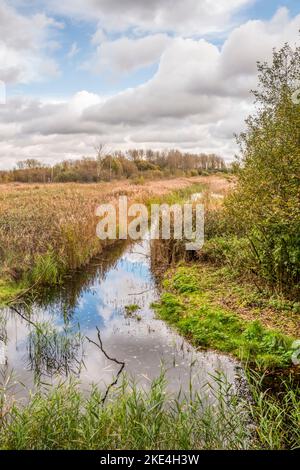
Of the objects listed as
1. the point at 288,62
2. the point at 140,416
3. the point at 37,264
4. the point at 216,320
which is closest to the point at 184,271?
the point at 216,320

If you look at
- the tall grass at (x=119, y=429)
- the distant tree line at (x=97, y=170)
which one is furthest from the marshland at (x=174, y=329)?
the distant tree line at (x=97, y=170)

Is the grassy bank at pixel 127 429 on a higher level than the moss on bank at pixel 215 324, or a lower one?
higher

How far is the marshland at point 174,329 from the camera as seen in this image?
3.53m

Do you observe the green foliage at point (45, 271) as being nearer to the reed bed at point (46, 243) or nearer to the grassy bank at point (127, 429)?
the reed bed at point (46, 243)

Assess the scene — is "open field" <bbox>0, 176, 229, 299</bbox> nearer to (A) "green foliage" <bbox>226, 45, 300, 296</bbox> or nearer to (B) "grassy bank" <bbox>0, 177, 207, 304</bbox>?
(B) "grassy bank" <bbox>0, 177, 207, 304</bbox>

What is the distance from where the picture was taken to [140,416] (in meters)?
3.58

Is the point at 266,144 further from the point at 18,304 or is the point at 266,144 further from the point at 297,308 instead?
the point at 18,304

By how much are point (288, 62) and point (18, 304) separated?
7.01 m

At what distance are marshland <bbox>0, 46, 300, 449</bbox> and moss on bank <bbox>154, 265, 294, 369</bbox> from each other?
0.03 metres

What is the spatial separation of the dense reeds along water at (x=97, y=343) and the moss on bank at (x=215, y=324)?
0.26 meters

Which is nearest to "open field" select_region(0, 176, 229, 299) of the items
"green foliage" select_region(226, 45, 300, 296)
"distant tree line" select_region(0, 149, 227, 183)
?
"green foliage" select_region(226, 45, 300, 296)

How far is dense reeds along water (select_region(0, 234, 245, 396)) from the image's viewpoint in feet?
17.6

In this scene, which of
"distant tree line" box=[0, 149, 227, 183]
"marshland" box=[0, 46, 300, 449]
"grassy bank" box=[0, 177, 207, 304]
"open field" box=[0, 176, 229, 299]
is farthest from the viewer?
"distant tree line" box=[0, 149, 227, 183]
